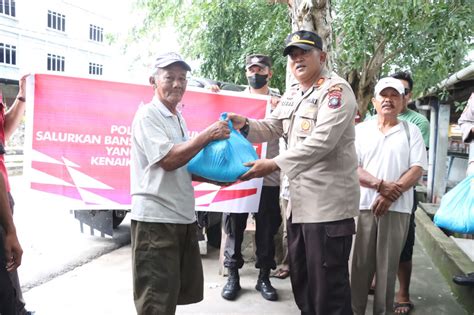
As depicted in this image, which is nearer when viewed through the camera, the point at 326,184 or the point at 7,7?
the point at 326,184

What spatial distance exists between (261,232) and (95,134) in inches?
71.7

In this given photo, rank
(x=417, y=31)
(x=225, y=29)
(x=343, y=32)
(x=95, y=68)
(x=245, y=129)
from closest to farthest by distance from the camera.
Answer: (x=245, y=129), (x=417, y=31), (x=343, y=32), (x=225, y=29), (x=95, y=68)

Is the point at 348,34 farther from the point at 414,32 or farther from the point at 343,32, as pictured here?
the point at 414,32

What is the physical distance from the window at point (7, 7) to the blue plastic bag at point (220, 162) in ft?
92.9

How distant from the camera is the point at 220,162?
2.39m

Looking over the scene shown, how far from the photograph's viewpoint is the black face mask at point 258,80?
155 inches

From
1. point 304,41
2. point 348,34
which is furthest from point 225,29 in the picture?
point 304,41

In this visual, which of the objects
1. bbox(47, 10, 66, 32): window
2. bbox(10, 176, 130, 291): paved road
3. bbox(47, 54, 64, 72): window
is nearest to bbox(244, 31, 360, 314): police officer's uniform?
bbox(10, 176, 130, 291): paved road

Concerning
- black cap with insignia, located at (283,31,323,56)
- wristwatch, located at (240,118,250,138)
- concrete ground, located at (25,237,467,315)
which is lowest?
concrete ground, located at (25,237,467,315)

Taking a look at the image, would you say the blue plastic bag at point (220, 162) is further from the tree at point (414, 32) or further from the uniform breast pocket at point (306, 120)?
the tree at point (414, 32)

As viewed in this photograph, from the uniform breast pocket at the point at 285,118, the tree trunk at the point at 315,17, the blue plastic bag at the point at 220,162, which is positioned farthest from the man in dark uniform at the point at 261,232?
the blue plastic bag at the point at 220,162

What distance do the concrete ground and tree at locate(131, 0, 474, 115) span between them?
2.35 meters

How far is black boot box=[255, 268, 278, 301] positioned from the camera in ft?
11.7

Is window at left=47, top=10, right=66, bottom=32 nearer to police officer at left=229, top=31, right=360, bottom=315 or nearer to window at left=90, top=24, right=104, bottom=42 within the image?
window at left=90, top=24, right=104, bottom=42
